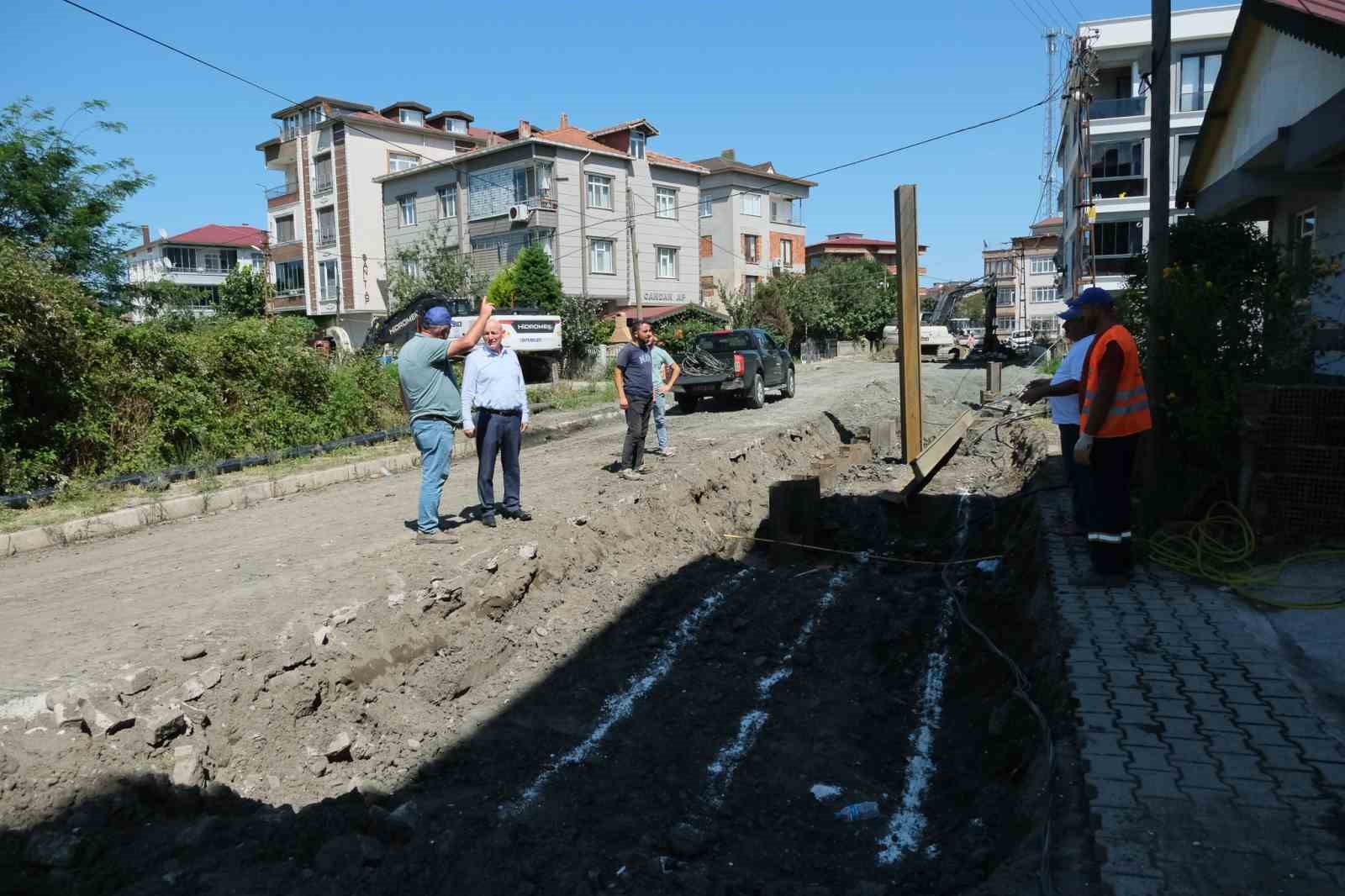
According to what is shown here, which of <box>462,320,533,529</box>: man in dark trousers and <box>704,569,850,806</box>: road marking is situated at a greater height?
<box>462,320,533,529</box>: man in dark trousers

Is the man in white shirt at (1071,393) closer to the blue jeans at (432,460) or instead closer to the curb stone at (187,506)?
the blue jeans at (432,460)

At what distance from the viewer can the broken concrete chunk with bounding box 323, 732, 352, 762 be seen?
16.0 feet

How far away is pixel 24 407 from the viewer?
1022cm

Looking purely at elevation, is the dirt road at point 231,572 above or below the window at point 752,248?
below

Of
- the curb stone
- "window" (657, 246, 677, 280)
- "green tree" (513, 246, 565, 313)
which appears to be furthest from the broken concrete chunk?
"window" (657, 246, 677, 280)

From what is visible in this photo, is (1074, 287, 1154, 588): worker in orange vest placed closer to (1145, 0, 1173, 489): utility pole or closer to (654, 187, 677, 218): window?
(1145, 0, 1173, 489): utility pole

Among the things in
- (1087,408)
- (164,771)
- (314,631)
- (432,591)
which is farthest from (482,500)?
(1087,408)

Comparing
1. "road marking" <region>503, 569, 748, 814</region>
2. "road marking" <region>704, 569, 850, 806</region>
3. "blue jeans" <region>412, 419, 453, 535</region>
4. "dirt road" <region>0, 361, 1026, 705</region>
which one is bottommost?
"road marking" <region>704, 569, 850, 806</region>

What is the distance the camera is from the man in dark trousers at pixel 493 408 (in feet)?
25.5

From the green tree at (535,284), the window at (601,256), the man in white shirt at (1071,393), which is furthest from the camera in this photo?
the window at (601,256)

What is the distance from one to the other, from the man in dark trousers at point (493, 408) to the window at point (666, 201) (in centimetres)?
3491

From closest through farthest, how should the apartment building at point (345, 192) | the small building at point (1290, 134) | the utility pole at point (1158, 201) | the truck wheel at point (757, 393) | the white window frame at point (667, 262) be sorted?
1. the utility pole at point (1158, 201)
2. the small building at point (1290, 134)
3. the truck wheel at point (757, 393)
4. the white window frame at point (667, 262)
5. the apartment building at point (345, 192)

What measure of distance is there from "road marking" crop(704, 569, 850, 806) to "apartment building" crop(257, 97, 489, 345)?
40306 mm

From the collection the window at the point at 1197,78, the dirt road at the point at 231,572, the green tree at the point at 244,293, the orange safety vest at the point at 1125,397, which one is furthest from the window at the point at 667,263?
the orange safety vest at the point at 1125,397
